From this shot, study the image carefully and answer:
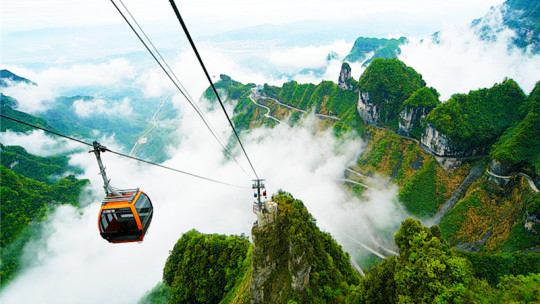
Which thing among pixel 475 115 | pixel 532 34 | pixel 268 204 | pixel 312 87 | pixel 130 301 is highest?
pixel 532 34

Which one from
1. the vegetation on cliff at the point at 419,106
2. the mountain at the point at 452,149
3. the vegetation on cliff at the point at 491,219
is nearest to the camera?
the vegetation on cliff at the point at 491,219

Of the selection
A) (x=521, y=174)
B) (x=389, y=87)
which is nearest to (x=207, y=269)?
(x=521, y=174)

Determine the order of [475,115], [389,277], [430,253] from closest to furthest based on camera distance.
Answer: [430,253] → [389,277] → [475,115]

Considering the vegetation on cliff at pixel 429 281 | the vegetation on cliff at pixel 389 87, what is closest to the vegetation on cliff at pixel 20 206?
the vegetation on cliff at pixel 429 281

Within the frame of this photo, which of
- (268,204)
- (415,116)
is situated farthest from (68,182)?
(415,116)

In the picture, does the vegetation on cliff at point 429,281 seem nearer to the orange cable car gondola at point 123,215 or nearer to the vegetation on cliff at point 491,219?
the vegetation on cliff at point 491,219

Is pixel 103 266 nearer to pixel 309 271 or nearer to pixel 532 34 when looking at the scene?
pixel 309 271

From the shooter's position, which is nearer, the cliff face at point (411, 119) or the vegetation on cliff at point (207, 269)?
the vegetation on cliff at point (207, 269)

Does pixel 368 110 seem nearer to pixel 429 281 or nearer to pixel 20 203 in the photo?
pixel 429 281
